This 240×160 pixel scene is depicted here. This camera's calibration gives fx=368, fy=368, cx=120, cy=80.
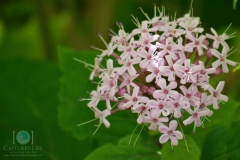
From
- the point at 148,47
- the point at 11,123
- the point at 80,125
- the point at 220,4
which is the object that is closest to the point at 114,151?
the point at 80,125

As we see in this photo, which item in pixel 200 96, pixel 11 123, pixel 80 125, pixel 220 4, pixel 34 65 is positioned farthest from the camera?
pixel 220 4

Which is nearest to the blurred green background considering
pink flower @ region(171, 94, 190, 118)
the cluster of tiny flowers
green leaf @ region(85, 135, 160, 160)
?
green leaf @ region(85, 135, 160, 160)

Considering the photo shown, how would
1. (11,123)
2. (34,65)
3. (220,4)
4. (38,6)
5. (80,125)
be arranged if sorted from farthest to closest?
(220,4) → (38,6) → (34,65) → (11,123) → (80,125)

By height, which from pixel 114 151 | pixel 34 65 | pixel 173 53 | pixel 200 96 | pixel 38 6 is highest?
pixel 38 6

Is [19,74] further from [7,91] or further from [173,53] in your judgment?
[173,53]

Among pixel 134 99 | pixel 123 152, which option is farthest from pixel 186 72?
pixel 123 152

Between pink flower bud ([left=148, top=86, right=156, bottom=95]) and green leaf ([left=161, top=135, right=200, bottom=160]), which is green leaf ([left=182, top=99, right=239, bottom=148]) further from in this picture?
pink flower bud ([left=148, top=86, right=156, bottom=95])

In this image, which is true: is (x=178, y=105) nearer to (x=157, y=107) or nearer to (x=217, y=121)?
(x=157, y=107)
